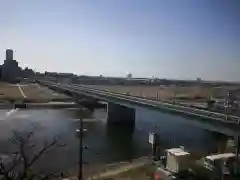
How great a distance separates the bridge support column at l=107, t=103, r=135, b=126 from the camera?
16.6 m

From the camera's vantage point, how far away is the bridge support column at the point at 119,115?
1662 cm

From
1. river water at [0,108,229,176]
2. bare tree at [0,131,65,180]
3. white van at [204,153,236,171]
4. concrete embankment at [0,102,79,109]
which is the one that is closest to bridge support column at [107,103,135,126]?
river water at [0,108,229,176]

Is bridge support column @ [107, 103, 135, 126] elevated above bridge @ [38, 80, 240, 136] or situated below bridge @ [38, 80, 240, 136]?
below

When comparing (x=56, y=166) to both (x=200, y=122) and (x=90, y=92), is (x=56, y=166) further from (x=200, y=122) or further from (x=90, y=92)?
(x=90, y=92)

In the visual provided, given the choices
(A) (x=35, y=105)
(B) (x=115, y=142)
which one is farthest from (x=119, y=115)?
(A) (x=35, y=105)

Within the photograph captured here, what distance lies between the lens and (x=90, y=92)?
63.9ft

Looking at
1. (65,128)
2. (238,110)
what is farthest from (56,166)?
(65,128)

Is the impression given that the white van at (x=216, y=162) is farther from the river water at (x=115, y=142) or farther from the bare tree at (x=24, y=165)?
the river water at (x=115, y=142)

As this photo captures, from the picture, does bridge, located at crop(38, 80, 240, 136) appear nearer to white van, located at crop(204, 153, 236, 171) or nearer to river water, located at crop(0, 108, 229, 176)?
river water, located at crop(0, 108, 229, 176)

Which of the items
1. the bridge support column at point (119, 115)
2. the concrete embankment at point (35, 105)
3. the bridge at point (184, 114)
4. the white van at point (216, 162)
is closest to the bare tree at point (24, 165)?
the white van at point (216, 162)

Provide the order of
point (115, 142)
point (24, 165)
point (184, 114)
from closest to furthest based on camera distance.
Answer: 1. point (24, 165)
2. point (184, 114)
3. point (115, 142)

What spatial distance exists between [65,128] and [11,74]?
37.7 metres

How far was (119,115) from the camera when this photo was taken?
55.0 feet

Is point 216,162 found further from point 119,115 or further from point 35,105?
point 35,105
